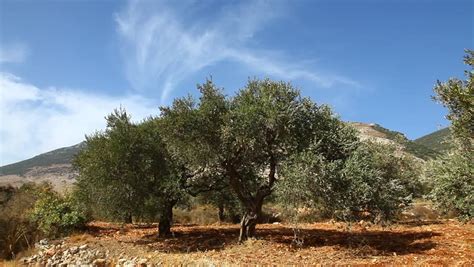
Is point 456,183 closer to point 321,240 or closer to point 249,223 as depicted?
point 321,240

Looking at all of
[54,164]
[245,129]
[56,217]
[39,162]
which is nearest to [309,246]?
[245,129]

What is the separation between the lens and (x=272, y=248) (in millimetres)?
18547

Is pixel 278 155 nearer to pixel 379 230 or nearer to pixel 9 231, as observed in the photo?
pixel 379 230

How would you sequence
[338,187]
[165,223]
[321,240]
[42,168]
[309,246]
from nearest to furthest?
[338,187], [309,246], [321,240], [165,223], [42,168]

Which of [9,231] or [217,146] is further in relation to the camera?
[9,231]

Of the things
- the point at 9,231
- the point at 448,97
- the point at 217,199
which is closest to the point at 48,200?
the point at 9,231

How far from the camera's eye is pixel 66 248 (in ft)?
72.6

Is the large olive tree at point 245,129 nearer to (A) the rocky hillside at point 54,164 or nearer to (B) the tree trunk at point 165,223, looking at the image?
(B) the tree trunk at point 165,223

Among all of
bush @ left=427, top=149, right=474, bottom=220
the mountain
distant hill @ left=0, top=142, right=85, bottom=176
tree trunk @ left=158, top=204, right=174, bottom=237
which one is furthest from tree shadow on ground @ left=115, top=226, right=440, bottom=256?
distant hill @ left=0, top=142, right=85, bottom=176

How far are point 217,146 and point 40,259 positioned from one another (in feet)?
33.1

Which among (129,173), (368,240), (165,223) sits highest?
(129,173)

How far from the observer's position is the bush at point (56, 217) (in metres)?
25.8

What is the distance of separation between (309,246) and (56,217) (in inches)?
625

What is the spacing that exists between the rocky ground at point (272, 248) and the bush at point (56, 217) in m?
1.24
